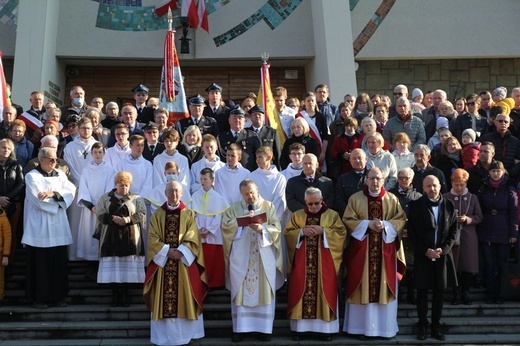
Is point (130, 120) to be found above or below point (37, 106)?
below

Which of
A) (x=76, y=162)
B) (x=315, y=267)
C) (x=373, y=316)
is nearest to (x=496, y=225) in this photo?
(x=373, y=316)

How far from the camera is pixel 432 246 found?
8.21 meters

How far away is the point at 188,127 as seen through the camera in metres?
10.2

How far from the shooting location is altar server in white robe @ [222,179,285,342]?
27.1 ft

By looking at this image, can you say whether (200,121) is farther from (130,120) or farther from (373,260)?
(373,260)

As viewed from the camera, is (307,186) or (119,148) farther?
(119,148)

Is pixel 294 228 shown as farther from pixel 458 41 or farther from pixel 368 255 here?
pixel 458 41

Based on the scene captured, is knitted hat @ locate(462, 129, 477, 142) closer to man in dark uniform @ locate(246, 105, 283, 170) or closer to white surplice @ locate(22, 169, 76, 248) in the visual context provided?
man in dark uniform @ locate(246, 105, 283, 170)

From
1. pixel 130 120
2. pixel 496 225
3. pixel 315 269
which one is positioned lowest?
pixel 315 269

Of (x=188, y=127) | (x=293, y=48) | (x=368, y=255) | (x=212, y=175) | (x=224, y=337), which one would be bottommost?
(x=224, y=337)

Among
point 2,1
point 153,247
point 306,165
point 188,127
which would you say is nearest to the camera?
point 153,247

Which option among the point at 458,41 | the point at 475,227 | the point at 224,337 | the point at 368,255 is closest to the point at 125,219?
the point at 224,337

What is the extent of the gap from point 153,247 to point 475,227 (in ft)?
13.2

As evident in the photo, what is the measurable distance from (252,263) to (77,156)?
3.08 m
